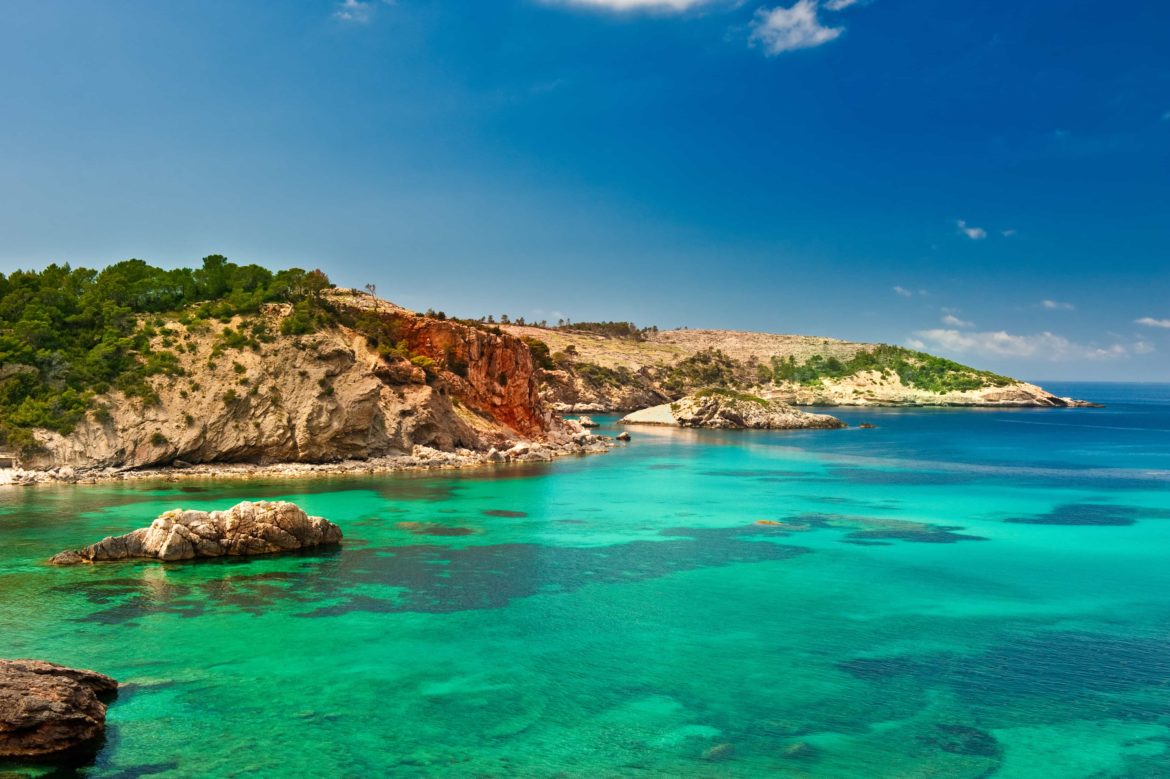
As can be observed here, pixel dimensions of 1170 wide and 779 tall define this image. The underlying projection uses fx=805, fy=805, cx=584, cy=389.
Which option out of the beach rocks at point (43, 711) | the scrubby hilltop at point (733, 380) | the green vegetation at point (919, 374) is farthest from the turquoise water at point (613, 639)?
the green vegetation at point (919, 374)

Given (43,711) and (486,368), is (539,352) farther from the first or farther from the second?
(43,711)

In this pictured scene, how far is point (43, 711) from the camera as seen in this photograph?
46.6ft

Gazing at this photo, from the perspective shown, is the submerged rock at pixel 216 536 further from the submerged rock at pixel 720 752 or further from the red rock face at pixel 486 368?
the red rock face at pixel 486 368

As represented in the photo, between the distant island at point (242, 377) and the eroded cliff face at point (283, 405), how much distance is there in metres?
0.10

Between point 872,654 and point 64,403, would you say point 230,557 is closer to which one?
point 872,654

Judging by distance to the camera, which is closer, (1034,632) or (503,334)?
(1034,632)

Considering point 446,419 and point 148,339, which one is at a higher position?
point 148,339

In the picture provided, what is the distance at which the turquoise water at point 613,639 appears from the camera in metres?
15.2

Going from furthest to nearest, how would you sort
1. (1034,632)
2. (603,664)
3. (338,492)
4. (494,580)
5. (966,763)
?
(338,492), (494,580), (1034,632), (603,664), (966,763)

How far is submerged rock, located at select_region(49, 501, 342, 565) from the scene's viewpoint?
28.6 metres

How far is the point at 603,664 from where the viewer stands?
20016 millimetres

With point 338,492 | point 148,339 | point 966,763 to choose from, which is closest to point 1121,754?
point 966,763

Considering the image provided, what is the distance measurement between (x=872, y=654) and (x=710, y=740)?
7.35 m

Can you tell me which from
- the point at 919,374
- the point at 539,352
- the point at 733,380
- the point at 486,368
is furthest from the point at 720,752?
the point at 919,374
